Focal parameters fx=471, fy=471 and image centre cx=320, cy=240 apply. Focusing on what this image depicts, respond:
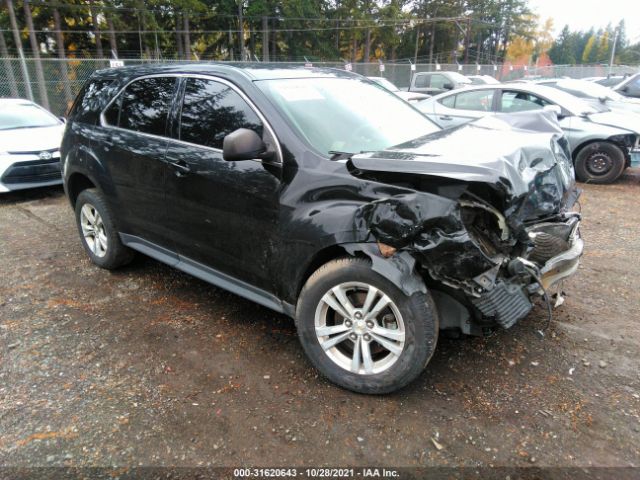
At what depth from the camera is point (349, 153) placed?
289cm

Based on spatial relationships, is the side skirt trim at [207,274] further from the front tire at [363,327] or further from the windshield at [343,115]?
the windshield at [343,115]

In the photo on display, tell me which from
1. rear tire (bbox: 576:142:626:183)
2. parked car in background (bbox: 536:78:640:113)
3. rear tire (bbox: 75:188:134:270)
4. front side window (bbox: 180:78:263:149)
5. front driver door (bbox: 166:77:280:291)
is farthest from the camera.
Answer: parked car in background (bbox: 536:78:640:113)

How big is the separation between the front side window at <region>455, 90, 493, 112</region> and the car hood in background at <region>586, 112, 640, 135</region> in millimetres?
1639

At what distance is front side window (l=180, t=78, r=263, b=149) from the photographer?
3.08 metres

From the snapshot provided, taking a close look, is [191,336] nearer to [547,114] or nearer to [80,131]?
[80,131]

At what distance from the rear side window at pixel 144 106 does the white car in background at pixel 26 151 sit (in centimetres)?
387

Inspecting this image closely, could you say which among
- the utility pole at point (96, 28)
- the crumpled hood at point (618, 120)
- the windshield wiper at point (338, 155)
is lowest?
the crumpled hood at point (618, 120)

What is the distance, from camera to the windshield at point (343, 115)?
3018 mm

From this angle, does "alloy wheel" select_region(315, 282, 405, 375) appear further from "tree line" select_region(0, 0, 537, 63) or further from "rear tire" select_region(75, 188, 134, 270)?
"tree line" select_region(0, 0, 537, 63)

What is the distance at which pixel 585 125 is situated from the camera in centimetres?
744

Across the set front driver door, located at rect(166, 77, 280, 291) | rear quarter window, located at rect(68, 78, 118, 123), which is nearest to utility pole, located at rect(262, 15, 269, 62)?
rear quarter window, located at rect(68, 78, 118, 123)

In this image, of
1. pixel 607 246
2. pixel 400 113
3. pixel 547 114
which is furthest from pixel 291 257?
pixel 607 246

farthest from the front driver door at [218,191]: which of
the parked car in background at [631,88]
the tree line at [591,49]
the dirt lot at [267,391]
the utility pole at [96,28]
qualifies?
the tree line at [591,49]

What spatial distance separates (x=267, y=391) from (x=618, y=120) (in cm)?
742
